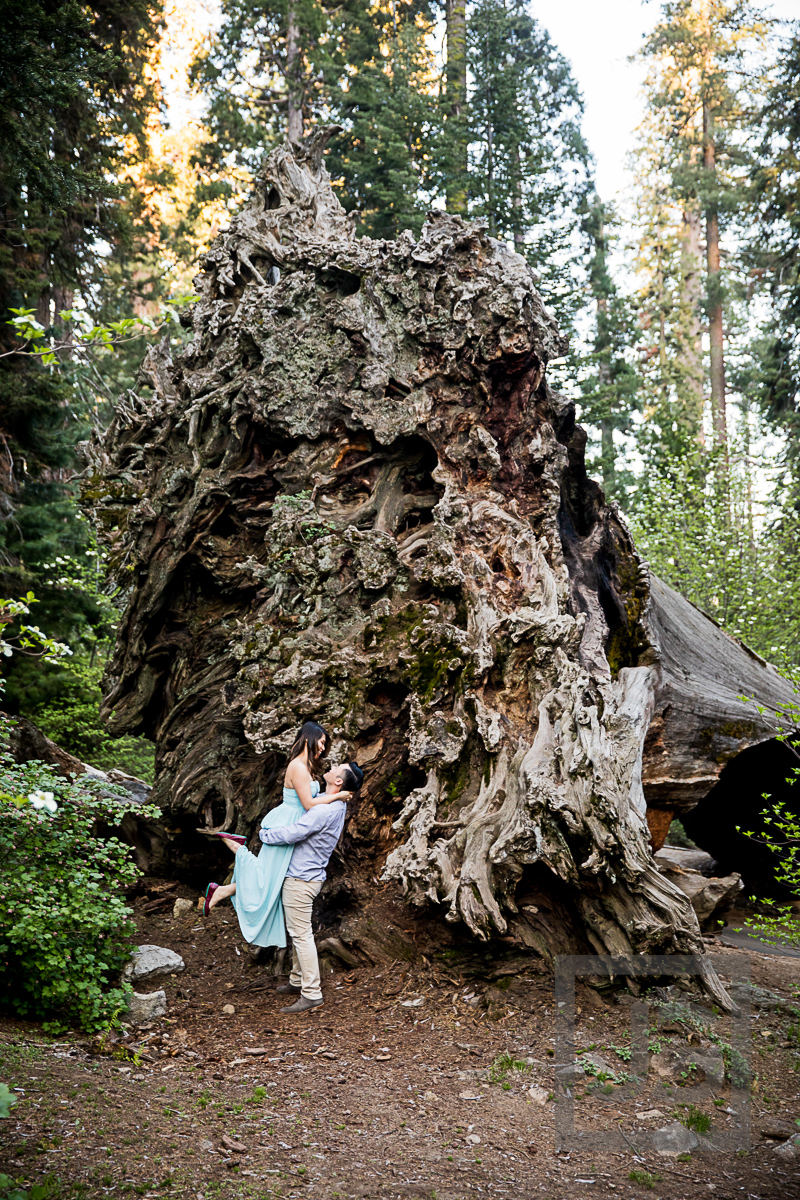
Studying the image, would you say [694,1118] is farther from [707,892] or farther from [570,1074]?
[707,892]

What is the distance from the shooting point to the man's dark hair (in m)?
5.81

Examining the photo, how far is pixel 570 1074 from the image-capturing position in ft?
14.8

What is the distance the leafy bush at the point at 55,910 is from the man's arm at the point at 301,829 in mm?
949

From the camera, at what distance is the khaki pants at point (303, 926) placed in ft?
18.3

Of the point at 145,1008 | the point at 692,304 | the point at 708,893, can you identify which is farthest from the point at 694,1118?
the point at 692,304

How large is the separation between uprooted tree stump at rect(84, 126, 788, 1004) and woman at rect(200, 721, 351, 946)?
0.57 meters

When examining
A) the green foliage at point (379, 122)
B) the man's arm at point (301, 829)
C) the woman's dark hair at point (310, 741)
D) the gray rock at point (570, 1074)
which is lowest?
the gray rock at point (570, 1074)

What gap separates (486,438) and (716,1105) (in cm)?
508

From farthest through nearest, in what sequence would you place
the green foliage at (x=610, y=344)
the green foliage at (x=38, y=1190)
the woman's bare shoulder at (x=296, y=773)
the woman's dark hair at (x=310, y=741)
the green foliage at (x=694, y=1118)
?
the green foliage at (x=610, y=344) → the woman's dark hair at (x=310, y=741) → the woman's bare shoulder at (x=296, y=773) → the green foliage at (x=694, y=1118) → the green foliage at (x=38, y=1190)

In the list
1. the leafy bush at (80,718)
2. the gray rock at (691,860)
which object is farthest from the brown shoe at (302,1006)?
the leafy bush at (80,718)

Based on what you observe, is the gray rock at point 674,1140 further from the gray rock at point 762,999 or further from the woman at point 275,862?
the woman at point 275,862

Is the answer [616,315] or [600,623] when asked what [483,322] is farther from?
[616,315]

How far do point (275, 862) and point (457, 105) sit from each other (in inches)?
827

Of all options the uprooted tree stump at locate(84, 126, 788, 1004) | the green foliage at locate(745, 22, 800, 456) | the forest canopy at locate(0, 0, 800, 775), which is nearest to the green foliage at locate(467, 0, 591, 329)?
the forest canopy at locate(0, 0, 800, 775)
